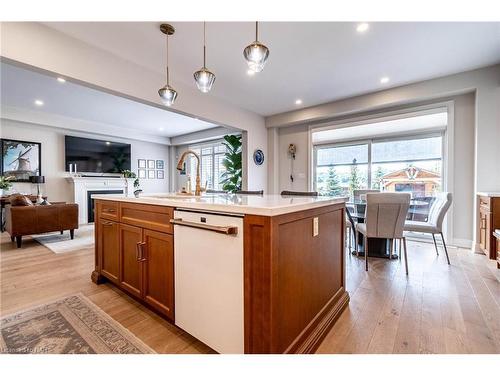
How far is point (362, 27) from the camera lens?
2.34 meters

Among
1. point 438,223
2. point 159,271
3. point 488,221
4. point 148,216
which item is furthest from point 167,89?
point 488,221

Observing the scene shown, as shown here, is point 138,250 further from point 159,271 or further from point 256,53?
point 256,53

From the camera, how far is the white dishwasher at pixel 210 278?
3.61 ft

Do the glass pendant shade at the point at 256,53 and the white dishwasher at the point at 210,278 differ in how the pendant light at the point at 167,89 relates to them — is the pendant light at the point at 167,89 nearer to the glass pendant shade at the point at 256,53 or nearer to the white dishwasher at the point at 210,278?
the glass pendant shade at the point at 256,53

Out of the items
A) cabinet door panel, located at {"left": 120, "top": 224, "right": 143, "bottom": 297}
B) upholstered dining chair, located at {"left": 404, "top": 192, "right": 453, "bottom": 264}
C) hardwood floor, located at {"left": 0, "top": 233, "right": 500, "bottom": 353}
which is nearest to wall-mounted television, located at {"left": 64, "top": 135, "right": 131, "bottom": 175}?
hardwood floor, located at {"left": 0, "top": 233, "right": 500, "bottom": 353}

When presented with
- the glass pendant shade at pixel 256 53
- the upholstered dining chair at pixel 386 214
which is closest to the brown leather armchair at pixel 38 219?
the glass pendant shade at pixel 256 53

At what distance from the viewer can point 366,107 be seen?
13.4 feet

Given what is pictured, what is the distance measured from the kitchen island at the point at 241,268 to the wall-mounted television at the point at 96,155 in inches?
213

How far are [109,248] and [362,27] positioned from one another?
3.36m

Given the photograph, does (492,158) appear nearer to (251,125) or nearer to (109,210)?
(251,125)

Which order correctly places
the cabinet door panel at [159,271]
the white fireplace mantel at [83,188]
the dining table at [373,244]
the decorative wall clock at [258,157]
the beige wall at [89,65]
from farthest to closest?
1. the white fireplace mantel at [83,188]
2. the decorative wall clock at [258,157]
3. the dining table at [373,244]
4. the beige wall at [89,65]
5. the cabinet door panel at [159,271]

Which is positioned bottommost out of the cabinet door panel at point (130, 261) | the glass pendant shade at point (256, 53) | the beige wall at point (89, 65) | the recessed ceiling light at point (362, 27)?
the cabinet door panel at point (130, 261)

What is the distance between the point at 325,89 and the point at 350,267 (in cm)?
295
